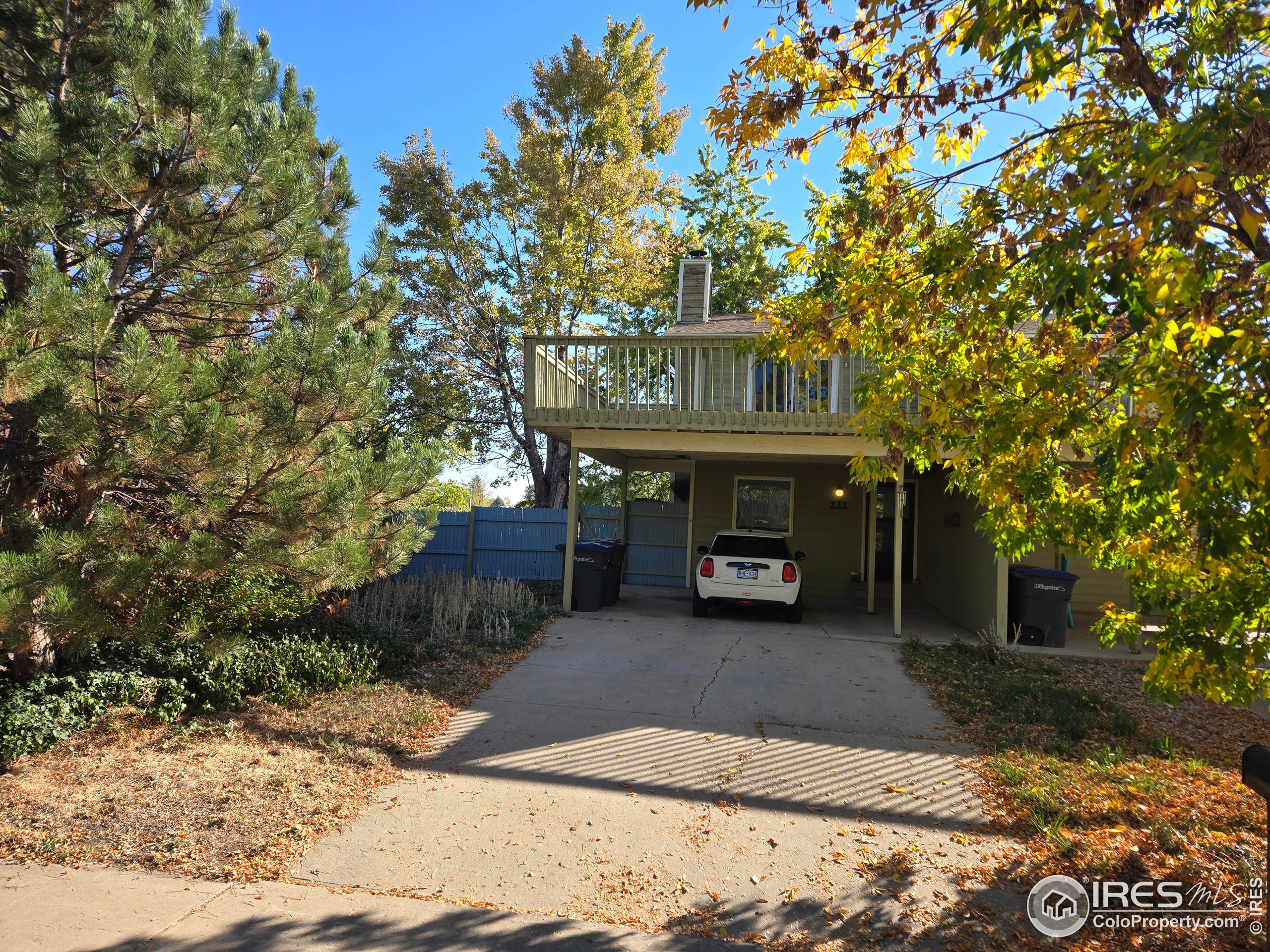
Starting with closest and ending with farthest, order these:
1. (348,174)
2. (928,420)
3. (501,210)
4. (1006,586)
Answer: (928,420) < (348,174) < (1006,586) < (501,210)

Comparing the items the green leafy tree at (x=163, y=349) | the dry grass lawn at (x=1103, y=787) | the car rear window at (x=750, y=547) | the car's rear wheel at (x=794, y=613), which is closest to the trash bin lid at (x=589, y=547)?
the car rear window at (x=750, y=547)

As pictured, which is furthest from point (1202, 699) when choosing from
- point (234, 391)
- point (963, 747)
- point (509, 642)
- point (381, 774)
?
point (234, 391)

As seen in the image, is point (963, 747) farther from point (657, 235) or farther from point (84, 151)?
point (657, 235)

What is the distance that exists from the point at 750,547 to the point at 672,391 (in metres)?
2.62

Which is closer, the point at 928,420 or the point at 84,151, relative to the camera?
the point at 928,420

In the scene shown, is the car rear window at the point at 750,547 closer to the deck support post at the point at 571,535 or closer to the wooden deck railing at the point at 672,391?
the wooden deck railing at the point at 672,391

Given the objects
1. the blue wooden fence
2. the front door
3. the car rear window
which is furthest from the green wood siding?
the car rear window

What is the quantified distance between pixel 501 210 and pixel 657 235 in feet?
14.7

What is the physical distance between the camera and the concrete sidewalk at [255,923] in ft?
11.0

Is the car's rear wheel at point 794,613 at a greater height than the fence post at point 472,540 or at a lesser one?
lesser

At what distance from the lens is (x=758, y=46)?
498 centimetres

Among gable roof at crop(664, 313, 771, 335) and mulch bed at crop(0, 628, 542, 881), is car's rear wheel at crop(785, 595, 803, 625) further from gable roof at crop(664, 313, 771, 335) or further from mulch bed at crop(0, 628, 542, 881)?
gable roof at crop(664, 313, 771, 335)

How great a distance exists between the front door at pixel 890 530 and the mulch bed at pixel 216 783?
459 inches

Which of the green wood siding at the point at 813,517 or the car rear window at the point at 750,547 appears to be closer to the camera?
the car rear window at the point at 750,547
